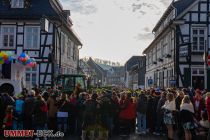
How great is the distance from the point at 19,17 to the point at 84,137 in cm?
2071

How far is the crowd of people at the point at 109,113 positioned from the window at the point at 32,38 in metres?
15.9

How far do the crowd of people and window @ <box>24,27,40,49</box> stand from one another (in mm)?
15907

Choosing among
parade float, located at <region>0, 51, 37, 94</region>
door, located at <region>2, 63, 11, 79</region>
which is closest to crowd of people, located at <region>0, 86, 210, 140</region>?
parade float, located at <region>0, 51, 37, 94</region>

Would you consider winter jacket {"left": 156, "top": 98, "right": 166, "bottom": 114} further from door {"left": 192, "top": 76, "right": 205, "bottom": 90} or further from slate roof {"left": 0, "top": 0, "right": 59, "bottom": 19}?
slate roof {"left": 0, "top": 0, "right": 59, "bottom": 19}

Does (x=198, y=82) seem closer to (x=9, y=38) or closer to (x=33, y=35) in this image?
(x=33, y=35)

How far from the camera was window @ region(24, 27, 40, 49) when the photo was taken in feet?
103

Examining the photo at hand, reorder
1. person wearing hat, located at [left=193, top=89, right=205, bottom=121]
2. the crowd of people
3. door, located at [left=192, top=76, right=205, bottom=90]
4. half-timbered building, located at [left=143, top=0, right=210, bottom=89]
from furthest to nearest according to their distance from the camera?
door, located at [left=192, top=76, right=205, bottom=90] → half-timbered building, located at [left=143, top=0, right=210, bottom=89] → person wearing hat, located at [left=193, top=89, right=205, bottom=121] → the crowd of people

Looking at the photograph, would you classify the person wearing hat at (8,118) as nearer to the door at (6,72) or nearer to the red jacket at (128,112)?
the red jacket at (128,112)

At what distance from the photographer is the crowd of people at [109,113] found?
40.9ft

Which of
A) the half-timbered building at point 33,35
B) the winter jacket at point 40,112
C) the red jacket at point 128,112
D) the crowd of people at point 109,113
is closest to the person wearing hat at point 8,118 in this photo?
the crowd of people at point 109,113

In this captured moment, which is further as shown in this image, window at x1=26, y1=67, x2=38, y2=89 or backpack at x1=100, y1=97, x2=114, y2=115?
window at x1=26, y1=67, x2=38, y2=89

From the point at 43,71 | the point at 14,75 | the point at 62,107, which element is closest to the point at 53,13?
the point at 43,71

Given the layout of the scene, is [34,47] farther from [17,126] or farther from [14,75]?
[17,126]

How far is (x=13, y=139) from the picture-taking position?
1329 centimetres
